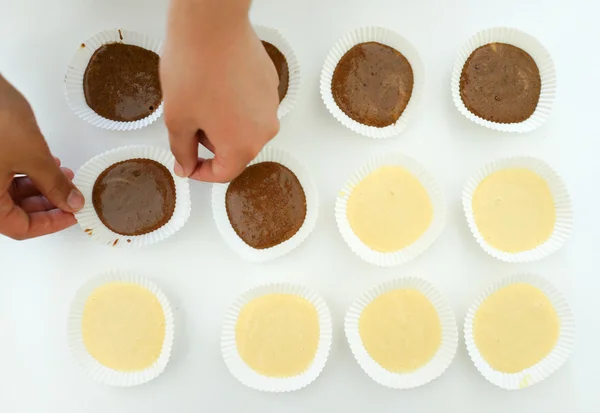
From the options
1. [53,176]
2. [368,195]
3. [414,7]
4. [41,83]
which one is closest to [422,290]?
[368,195]

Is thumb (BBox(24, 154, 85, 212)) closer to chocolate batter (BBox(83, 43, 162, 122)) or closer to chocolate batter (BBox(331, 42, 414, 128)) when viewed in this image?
chocolate batter (BBox(83, 43, 162, 122))

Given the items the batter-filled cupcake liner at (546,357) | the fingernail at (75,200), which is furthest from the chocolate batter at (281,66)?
the batter-filled cupcake liner at (546,357)

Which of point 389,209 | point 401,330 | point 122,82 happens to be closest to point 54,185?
point 122,82

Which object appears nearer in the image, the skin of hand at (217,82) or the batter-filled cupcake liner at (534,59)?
the skin of hand at (217,82)

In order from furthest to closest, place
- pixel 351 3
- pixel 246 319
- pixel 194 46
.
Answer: pixel 351 3 < pixel 246 319 < pixel 194 46

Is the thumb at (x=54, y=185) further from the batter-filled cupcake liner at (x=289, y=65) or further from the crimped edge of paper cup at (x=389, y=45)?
the crimped edge of paper cup at (x=389, y=45)

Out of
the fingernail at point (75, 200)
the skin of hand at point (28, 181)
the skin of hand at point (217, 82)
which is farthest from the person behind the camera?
the fingernail at point (75, 200)

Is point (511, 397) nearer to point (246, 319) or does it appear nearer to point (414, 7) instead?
point (246, 319)

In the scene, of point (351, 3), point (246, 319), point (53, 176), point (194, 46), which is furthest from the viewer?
point (351, 3)
